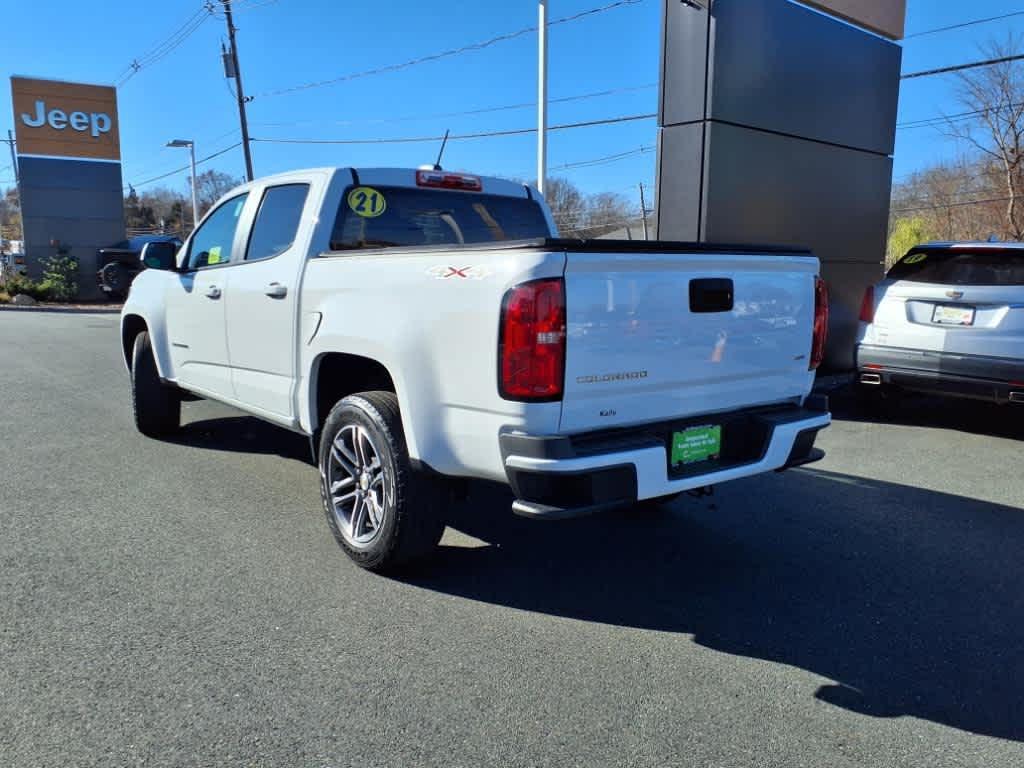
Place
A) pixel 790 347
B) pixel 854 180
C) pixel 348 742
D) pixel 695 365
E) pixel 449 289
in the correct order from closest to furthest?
pixel 348 742 → pixel 449 289 → pixel 695 365 → pixel 790 347 → pixel 854 180

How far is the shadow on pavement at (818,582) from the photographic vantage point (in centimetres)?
306

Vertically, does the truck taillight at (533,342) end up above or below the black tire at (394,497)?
above

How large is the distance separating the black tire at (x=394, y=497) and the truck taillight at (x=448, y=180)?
5.53ft

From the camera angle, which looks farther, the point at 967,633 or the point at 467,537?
the point at 467,537

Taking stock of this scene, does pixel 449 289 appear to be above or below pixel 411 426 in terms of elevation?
above

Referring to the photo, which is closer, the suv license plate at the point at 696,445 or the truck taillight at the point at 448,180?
the suv license plate at the point at 696,445

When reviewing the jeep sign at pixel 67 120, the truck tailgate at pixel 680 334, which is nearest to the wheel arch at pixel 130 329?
the truck tailgate at pixel 680 334

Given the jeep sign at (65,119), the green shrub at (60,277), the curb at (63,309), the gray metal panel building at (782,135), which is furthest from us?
the green shrub at (60,277)

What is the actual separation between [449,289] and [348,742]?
1682 millimetres

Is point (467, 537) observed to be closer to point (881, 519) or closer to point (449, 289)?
point (449, 289)

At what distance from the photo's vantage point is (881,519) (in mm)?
4914

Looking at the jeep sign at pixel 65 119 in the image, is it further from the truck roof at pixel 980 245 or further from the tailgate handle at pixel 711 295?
the tailgate handle at pixel 711 295

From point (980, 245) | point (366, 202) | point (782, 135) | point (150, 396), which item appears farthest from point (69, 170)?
point (980, 245)

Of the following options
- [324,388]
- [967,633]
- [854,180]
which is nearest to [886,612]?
[967,633]
